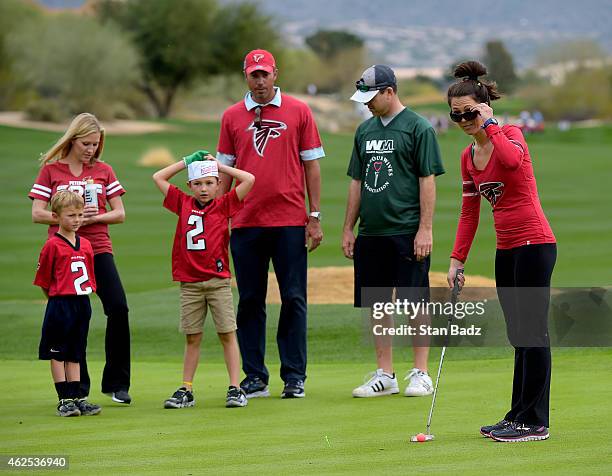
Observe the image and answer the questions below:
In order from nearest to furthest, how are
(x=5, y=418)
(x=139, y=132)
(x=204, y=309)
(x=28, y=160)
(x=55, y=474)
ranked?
(x=55, y=474) < (x=5, y=418) < (x=204, y=309) < (x=28, y=160) < (x=139, y=132)

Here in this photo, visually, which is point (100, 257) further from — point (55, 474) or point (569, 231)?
point (569, 231)

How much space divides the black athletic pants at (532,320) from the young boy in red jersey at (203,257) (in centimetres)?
227

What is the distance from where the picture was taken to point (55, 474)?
19.5ft

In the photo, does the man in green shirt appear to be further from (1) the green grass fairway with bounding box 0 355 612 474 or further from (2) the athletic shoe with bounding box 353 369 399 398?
(1) the green grass fairway with bounding box 0 355 612 474

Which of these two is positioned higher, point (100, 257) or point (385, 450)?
point (100, 257)

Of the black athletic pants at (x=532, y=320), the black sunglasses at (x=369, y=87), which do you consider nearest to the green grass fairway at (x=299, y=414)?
the black athletic pants at (x=532, y=320)

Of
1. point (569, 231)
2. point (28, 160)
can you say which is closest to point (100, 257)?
point (569, 231)

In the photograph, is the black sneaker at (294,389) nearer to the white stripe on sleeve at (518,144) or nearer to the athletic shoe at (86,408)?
Result: the athletic shoe at (86,408)

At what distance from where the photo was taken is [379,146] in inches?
345

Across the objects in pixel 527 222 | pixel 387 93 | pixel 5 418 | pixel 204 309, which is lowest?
pixel 5 418

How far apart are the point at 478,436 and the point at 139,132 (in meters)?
56.2

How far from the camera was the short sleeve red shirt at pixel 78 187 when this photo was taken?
340 inches

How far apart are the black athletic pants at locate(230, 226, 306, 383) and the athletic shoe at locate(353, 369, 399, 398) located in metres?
0.52

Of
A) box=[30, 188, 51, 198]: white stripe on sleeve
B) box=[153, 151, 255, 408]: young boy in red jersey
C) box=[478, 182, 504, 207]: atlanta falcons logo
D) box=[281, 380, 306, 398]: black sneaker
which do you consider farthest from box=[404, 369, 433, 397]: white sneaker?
box=[30, 188, 51, 198]: white stripe on sleeve
